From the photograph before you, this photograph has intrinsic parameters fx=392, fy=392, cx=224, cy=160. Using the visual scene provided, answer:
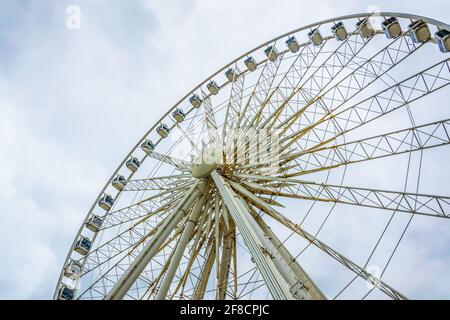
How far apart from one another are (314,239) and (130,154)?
13530mm

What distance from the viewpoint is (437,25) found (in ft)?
43.9

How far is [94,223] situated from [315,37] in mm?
15814

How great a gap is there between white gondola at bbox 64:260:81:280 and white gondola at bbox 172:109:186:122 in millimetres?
9931

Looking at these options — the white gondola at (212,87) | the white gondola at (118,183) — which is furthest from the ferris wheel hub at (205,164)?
the white gondola at (118,183)

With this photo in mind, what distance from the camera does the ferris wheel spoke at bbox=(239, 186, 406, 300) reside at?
12.1 m

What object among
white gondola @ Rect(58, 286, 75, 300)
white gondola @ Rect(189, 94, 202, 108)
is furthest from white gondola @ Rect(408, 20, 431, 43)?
white gondola @ Rect(58, 286, 75, 300)

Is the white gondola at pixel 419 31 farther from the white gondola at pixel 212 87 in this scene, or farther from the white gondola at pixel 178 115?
the white gondola at pixel 178 115

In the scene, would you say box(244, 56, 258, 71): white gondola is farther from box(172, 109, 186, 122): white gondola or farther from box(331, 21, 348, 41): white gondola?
box(331, 21, 348, 41): white gondola

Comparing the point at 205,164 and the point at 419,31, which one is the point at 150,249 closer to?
the point at 205,164

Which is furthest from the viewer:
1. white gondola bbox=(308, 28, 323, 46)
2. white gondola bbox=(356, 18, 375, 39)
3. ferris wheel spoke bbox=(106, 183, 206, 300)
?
white gondola bbox=(308, 28, 323, 46)

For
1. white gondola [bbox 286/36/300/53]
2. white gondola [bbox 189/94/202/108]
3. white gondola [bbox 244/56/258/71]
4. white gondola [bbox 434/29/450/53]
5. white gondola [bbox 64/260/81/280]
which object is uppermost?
white gondola [bbox 189/94/202/108]

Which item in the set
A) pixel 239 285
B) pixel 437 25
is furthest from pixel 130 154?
pixel 437 25

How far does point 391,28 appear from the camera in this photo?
1600 centimetres

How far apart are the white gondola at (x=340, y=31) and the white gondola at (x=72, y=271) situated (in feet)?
58.7
